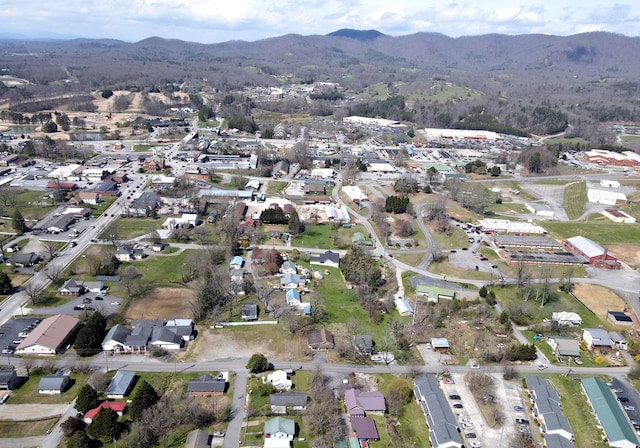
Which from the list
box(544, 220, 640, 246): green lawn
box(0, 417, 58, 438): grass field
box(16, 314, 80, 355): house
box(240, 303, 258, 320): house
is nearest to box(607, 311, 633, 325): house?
box(544, 220, 640, 246): green lawn

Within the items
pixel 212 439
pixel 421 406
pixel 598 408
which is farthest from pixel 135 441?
pixel 598 408

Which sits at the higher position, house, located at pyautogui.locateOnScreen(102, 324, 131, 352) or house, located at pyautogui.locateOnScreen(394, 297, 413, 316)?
house, located at pyautogui.locateOnScreen(394, 297, 413, 316)

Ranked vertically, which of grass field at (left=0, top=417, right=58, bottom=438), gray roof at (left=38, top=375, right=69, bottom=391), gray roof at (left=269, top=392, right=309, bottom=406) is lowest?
grass field at (left=0, top=417, right=58, bottom=438)

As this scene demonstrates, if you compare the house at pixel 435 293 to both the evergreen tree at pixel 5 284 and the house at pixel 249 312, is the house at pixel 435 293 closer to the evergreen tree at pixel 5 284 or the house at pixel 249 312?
the house at pixel 249 312

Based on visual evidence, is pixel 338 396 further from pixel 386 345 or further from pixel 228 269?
pixel 228 269

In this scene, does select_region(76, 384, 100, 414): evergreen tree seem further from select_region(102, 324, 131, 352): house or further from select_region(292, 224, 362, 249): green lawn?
select_region(292, 224, 362, 249): green lawn

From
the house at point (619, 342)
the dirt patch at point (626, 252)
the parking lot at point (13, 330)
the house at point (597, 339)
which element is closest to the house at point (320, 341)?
the house at point (597, 339)
